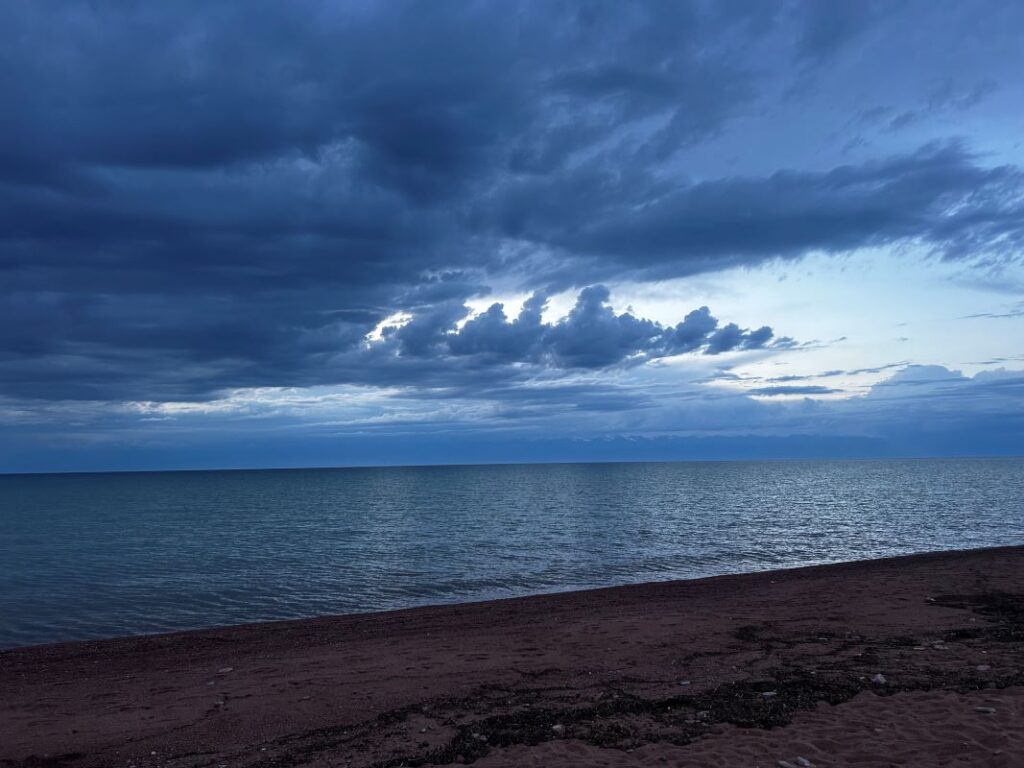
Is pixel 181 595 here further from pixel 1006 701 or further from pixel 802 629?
pixel 1006 701

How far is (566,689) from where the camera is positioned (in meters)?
12.1

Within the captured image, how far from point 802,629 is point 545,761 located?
33.0ft

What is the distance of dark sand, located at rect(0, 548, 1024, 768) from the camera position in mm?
9133

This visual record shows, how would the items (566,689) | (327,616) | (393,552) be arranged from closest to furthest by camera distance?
1. (566,689)
2. (327,616)
3. (393,552)

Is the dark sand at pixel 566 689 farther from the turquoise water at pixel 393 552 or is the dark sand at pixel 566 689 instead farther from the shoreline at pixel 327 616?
the turquoise water at pixel 393 552

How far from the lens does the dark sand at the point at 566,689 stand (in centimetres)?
913

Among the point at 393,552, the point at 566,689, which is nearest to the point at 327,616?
the point at 566,689

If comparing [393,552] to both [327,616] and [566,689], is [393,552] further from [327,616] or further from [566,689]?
[566,689]

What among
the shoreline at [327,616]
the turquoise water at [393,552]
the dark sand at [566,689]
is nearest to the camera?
the dark sand at [566,689]

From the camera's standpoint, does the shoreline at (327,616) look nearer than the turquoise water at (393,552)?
Yes

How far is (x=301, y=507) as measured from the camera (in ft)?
292

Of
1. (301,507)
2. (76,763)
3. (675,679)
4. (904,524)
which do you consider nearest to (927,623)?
(675,679)

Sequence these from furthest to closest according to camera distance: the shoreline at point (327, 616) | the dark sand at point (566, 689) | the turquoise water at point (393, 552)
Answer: the turquoise water at point (393, 552) → the shoreline at point (327, 616) → the dark sand at point (566, 689)

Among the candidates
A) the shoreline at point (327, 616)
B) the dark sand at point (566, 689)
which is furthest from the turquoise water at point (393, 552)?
the dark sand at point (566, 689)
